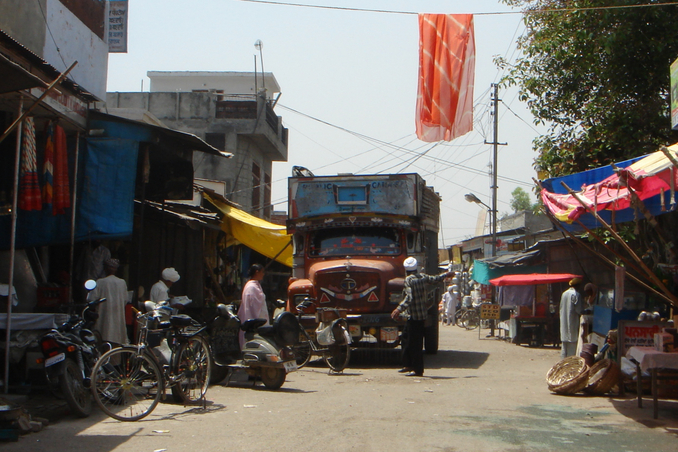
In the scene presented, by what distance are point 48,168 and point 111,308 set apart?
2.01 metres

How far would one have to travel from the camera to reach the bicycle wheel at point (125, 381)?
6992mm

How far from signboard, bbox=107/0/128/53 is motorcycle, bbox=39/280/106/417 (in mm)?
12603

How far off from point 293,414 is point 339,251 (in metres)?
6.42

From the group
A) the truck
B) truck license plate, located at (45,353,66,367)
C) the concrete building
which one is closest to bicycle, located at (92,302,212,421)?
truck license plate, located at (45,353,66,367)

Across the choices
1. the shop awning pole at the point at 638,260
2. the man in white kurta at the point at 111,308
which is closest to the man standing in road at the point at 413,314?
the shop awning pole at the point at 638,260

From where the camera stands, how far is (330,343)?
459 inches

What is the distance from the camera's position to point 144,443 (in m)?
6.13

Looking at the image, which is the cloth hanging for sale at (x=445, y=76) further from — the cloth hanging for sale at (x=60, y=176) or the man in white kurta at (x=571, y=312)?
Answer: the cloth hanging for sale at (x=60, y=176)

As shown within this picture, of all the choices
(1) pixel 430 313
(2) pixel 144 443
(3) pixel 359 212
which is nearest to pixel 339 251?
(3) pixel 359 212

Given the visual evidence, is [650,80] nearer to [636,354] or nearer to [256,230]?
[636,354]

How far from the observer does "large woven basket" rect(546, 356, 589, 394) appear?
9.27 m

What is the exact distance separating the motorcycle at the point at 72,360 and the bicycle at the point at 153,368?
22 centimetres

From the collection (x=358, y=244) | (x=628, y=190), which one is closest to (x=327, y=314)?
(x=358, y=244)

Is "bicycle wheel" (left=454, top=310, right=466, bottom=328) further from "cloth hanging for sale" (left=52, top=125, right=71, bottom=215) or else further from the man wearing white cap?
"cloth hanging for sale" (left=52, top=125, right=71, bottom=215)
